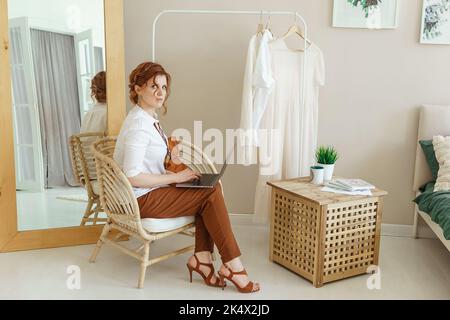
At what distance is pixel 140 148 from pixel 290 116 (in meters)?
1.06

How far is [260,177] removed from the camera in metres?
3.24

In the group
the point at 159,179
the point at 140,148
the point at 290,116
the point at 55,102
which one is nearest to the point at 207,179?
the point at 159,179

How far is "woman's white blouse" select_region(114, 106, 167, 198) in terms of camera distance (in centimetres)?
250

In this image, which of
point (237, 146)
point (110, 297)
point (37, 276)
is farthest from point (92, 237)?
point (237, 146)

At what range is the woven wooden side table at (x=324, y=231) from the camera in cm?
260

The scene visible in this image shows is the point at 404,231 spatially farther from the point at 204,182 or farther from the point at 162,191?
the point at 162,191

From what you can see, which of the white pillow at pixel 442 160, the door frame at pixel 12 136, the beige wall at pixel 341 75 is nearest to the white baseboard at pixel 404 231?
the beige wall at pixel 341 75

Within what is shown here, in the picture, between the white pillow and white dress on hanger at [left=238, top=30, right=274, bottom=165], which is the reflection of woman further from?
the white pillow

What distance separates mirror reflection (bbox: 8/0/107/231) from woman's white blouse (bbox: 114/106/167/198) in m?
0.56

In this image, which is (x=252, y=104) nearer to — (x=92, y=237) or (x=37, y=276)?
(x=92, y=237)

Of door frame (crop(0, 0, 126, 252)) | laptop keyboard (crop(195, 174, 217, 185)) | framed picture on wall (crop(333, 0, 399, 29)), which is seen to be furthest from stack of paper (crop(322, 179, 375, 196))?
door frame (crop(0, 0, 126, 252))

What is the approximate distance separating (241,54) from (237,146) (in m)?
0.63

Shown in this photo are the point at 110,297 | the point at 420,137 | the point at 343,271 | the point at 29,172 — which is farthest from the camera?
the point at 420,137

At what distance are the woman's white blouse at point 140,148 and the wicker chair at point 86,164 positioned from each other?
49 centimetres
